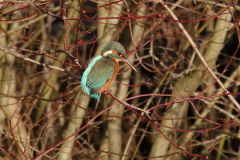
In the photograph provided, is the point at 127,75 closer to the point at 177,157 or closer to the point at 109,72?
the point at 109,72

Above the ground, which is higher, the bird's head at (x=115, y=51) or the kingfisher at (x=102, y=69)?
the bird's head at (x=115, y=51)

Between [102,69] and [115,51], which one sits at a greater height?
[115,51]

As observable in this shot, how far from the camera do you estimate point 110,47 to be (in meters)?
3.04

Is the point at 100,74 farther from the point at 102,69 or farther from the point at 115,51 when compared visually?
the point at 115,51

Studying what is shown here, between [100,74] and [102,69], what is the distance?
63 mm

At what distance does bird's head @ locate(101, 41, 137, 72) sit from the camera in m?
3.01

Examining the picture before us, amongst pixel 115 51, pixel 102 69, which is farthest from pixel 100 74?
pixel 115 51

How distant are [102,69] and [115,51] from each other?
23 cm

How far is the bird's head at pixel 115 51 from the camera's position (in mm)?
3008

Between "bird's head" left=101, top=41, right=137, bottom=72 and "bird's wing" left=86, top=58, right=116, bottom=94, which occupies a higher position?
"bird's head" left=101, top=41, right=137, bottom=72

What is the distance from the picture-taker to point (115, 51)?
10.1 feet

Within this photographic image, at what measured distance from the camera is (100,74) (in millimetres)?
3066

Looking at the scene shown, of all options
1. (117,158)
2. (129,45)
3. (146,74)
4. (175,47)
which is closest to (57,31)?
(146,74)

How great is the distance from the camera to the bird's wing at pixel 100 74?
9.77ft
